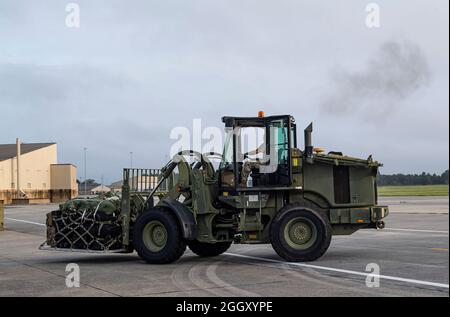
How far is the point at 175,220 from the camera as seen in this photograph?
37.9ft

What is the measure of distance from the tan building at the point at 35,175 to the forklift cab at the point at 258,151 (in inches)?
2562

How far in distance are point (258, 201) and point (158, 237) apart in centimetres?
218

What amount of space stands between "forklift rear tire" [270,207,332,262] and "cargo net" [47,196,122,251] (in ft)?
11.2

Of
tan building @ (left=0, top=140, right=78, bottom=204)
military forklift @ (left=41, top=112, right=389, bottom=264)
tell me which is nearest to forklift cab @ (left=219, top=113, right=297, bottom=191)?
military forklift @ (left=41, top=112, right=389, bottom=264)

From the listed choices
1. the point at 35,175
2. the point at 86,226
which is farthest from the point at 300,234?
the point at 35,175

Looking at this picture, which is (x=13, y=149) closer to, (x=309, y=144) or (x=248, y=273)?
(x=309, y=144)

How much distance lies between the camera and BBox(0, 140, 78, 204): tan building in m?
74.4

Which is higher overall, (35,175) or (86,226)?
(35,175)

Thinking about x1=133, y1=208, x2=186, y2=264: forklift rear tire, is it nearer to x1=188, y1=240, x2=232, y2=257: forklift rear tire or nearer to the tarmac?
the tarmac

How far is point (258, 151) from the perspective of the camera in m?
11.7

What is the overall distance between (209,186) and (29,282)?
157 inches

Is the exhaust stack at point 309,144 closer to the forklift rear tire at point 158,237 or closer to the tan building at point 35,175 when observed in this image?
the forklift rear tire at point 158,237
